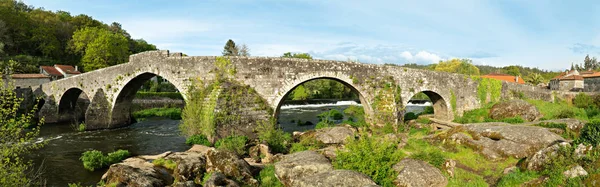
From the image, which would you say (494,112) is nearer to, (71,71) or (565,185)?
(565,185)

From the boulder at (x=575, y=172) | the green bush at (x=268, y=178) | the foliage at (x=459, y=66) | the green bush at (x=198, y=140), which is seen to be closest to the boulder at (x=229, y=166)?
the green bush at (x=268, y=178)

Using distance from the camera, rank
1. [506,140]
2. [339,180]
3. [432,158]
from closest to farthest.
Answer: [339,180], [432,158], [506,140]

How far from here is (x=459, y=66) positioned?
70000 mm

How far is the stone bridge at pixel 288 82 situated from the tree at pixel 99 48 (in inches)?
870

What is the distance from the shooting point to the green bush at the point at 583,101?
23.9 metres

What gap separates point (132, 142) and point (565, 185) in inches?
845

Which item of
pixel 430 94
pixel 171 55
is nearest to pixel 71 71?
pixel 171 55

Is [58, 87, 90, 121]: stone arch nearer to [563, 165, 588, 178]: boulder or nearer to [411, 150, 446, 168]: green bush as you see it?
[411, 150, 446, 168]: green bush

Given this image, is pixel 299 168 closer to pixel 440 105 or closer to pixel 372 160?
pixel 372 160

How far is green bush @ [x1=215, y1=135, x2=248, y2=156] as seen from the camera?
15.8 meters

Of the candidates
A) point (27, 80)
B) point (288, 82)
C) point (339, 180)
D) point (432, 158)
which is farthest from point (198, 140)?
point (27, 80)

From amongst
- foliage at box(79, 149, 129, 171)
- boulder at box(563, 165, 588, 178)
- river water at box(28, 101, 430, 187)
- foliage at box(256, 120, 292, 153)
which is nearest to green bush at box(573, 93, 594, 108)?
river water at box(28, 101, 430, 187)

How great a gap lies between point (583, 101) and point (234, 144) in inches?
1000

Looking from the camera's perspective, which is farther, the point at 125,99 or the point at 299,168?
the point at 125,99
